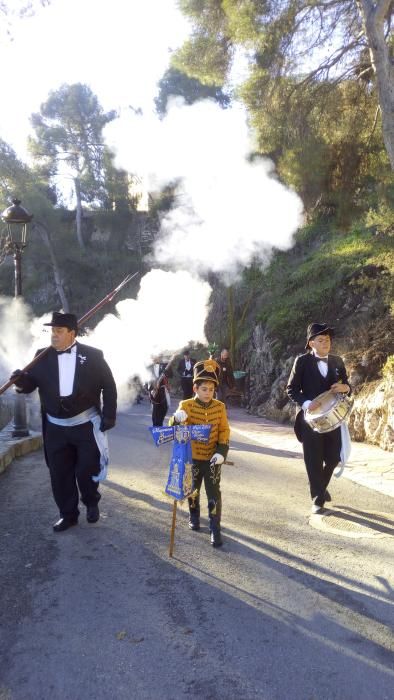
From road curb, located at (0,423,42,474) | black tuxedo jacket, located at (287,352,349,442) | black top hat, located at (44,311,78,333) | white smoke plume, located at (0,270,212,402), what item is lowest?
road curb, located at (0,423,42,474)

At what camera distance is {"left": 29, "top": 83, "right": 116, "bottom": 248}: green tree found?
3606 centimetres

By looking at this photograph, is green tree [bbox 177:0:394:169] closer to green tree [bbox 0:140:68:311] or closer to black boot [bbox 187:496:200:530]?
black boot [bbox 187:496:200:530]

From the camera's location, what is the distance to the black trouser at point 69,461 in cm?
516

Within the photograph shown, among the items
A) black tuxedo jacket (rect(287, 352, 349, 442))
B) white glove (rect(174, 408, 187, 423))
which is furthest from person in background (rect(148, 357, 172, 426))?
white glove (rect(174, 408, 187, 423))

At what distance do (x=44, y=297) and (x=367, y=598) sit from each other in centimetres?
3647

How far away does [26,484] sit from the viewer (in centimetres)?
692

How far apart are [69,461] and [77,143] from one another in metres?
34.9

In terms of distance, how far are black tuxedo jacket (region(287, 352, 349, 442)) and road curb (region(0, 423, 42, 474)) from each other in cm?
400

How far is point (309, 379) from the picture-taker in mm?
5910

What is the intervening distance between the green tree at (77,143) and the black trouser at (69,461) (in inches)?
1296

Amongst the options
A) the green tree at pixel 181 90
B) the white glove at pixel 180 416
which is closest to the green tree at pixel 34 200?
the green tree at pixel 181 90

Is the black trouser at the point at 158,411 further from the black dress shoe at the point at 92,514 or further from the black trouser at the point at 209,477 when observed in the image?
the black trouser at the point at 209,477

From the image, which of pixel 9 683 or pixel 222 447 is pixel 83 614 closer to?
pixel 9 683

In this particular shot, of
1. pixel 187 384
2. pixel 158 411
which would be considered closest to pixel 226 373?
pixel 187 384
